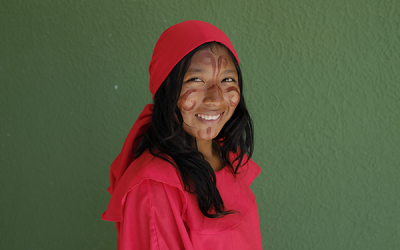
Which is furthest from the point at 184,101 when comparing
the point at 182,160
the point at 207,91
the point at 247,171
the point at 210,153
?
the point at 247,171

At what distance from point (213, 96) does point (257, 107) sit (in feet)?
2.06

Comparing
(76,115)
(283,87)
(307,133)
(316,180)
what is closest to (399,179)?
(316,180)

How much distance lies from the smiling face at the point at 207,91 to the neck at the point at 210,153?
0.46 ft

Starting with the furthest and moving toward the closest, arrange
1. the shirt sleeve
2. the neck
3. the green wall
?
the green wall → the neck → the shirt sleeve

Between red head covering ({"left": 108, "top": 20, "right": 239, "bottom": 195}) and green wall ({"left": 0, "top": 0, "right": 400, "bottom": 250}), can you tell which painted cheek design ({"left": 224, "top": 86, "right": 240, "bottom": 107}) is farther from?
green wall ({"left": 0, "top": 0, "right": 400, "bottom": 250})

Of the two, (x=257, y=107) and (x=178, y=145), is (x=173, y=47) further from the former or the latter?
(x=257, y=107)

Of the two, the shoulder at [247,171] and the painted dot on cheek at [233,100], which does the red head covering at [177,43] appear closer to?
the painted dot on cheek at [233,100]

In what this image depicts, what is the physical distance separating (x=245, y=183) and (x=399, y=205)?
847mm

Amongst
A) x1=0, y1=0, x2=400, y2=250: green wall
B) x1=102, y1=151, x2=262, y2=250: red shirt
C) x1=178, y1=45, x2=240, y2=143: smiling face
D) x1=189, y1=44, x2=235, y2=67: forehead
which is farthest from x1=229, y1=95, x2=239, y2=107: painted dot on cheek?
x1=0, y1=0, x2=400, y2=250: green wall

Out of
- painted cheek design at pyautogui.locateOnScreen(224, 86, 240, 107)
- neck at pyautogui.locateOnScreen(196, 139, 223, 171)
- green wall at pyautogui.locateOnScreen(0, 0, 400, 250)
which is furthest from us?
green wall at pyautogui.locateOnScreen(0, 0, 400, 250)

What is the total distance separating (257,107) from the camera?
151 centimetres

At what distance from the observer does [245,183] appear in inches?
47.3

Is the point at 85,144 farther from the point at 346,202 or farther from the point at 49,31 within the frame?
the point at 346,202

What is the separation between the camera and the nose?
0.93 m
